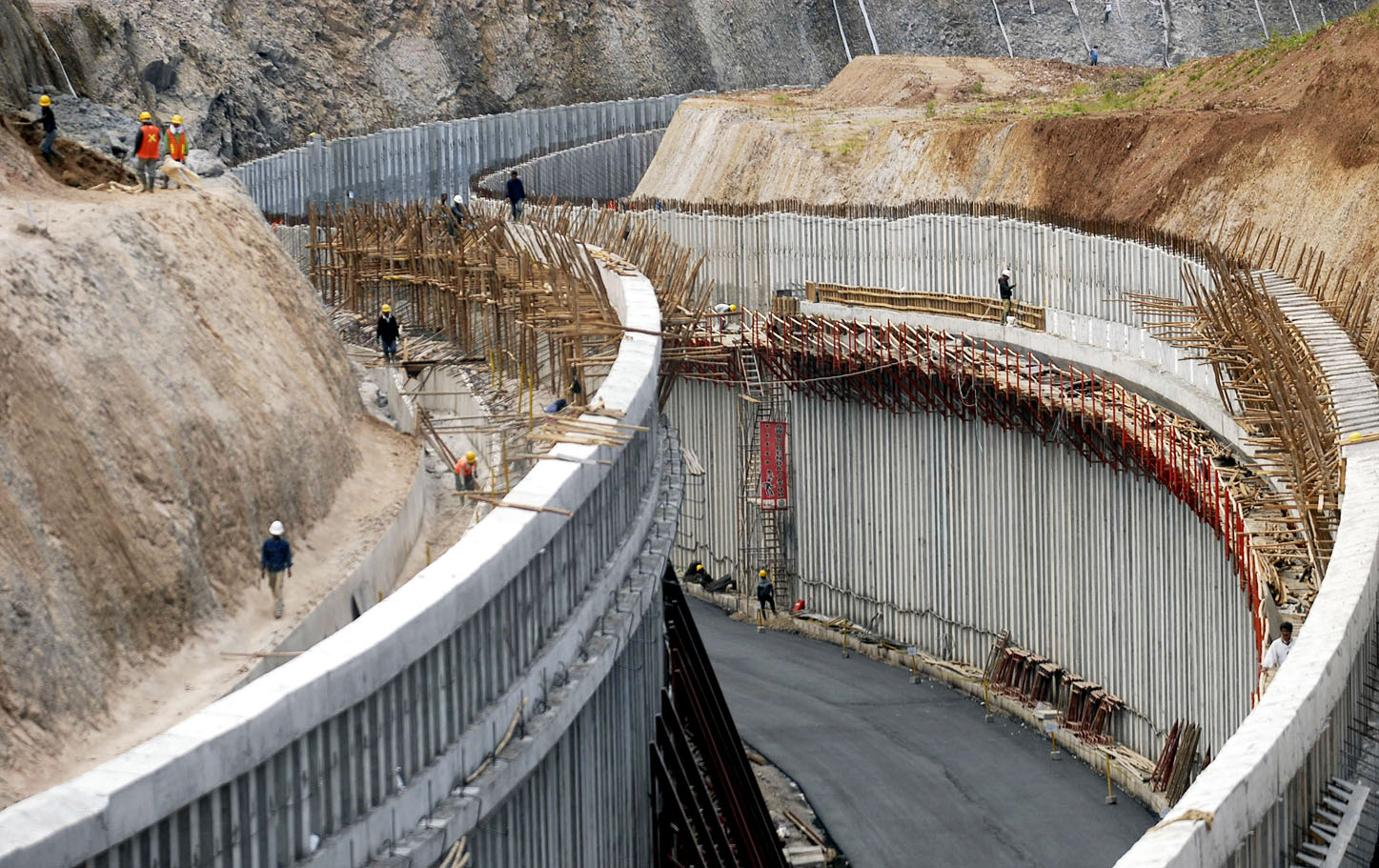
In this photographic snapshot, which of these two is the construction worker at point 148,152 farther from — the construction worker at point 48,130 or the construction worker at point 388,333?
the construction worker at point 388,333

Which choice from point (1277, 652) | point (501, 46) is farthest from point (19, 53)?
point (501, 46)

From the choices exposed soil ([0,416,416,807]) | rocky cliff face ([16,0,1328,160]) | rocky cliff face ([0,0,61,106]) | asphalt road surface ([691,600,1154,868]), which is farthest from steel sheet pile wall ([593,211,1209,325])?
rocky cliff face ([0,0,61,106])

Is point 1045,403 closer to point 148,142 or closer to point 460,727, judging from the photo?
point 148,142

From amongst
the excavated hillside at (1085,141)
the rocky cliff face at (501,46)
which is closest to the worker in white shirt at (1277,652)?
the excavated hillside at (1085,141)

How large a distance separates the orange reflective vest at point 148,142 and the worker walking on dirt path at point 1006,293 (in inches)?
650

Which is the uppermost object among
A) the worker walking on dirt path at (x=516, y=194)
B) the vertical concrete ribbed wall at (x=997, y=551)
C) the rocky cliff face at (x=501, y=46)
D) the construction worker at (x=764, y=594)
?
the rocky cliff face at (x=501, y=46)

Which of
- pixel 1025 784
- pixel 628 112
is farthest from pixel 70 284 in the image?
pixel 628 112

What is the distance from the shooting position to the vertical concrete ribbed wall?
1042 inches

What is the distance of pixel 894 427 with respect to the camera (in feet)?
115

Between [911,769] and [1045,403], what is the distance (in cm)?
613

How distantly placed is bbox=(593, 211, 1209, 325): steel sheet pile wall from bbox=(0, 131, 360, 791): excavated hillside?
14057mm

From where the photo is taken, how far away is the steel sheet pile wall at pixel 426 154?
182ft

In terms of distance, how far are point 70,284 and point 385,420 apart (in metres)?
8.31

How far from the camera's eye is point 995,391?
104 feet
